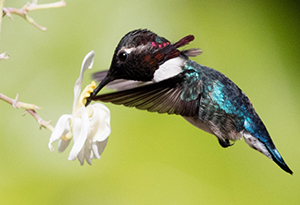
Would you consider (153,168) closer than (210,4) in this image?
Yes

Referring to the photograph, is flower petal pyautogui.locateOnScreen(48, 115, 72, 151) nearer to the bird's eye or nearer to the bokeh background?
the bird's eye

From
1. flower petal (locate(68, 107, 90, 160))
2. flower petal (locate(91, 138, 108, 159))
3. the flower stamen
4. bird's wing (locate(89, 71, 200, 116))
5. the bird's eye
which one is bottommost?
flower petal (locate(91, 138, 108, 159))

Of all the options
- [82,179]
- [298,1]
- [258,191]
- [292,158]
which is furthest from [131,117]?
[298,1]

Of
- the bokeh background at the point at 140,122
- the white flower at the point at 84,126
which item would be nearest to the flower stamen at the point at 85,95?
the white flower at the point at 84,126

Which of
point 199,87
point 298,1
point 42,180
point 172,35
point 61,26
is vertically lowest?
point 42,180

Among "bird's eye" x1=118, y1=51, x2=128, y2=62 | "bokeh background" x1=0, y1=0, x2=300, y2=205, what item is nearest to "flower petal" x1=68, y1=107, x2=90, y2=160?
"bird's eye" x1=118, y1=51, x2=128, y2=62

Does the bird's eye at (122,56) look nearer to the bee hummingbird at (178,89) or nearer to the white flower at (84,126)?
the bee hummingbird at (178,89)

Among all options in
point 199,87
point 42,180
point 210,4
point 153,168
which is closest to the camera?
point 199,87

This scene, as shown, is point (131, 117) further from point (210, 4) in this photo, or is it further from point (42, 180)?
point (210, 4)
